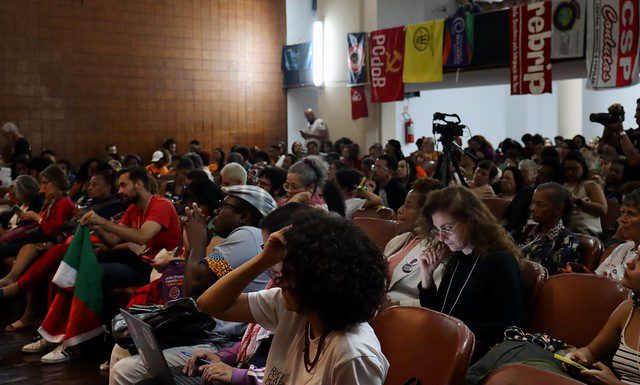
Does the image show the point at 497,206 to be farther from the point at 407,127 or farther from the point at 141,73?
the point at 141,73

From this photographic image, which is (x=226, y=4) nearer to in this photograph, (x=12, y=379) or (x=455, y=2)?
(x=455, y=2)

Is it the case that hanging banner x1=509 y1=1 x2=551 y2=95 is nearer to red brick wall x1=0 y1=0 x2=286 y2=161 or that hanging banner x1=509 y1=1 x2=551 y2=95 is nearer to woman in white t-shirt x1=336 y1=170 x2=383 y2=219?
woman in white t-shirt x1=336 y1=170 x2=383 y2=219

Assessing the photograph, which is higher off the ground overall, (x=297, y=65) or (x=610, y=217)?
(x=297, y=65)

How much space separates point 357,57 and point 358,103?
80 centimetres

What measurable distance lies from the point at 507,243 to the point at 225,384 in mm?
1232

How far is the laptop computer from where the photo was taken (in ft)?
8.39

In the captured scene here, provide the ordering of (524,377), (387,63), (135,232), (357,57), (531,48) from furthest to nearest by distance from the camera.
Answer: (357,57) → (387,63) → (531,48) → (135,232) → (524,377)

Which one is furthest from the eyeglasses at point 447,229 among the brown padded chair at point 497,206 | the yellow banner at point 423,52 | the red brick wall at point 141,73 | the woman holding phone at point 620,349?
the red brick wall at point 141,73

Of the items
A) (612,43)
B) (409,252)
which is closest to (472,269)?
(409,252)

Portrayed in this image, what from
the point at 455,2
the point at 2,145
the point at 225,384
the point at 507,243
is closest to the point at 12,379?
the point at 225,384

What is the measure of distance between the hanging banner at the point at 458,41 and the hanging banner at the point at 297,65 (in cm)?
366

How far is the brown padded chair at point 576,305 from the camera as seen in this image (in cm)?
264

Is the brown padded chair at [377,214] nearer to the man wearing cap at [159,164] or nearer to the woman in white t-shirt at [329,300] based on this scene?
the woman in white t-shirt at [329,300]

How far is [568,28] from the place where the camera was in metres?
8.56
